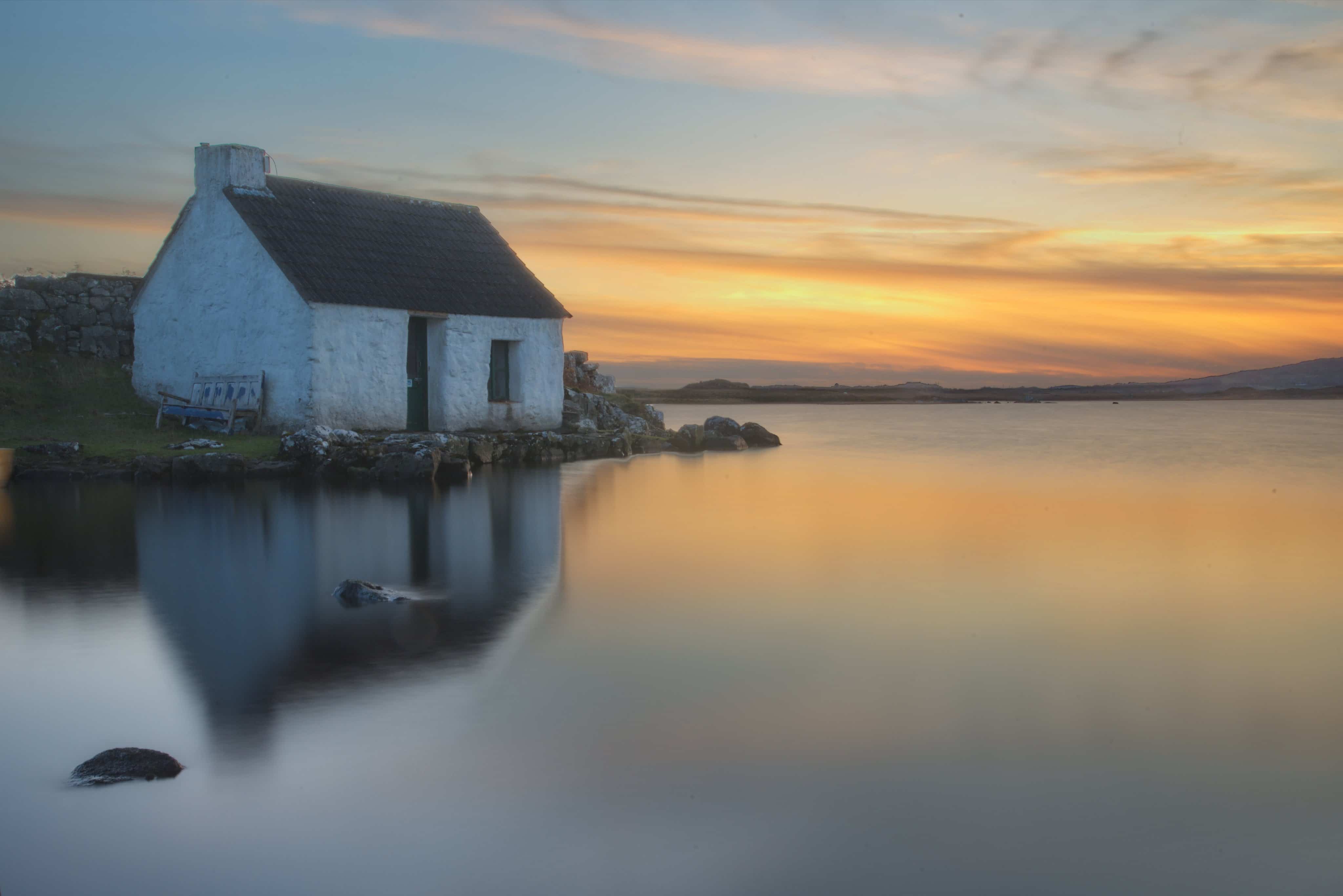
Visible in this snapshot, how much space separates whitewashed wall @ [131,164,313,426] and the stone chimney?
117 millimetres

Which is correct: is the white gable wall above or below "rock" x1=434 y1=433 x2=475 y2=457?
above

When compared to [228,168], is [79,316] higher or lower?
lower

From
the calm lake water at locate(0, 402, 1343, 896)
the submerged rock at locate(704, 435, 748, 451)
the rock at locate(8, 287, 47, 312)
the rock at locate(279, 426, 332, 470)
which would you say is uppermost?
the rock at locate(8, 287, 47, 312)

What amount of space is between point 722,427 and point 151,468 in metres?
16.4

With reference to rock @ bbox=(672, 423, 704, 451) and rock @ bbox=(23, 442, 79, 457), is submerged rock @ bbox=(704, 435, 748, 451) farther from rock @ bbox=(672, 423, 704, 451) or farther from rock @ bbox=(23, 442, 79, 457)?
rock @ bbox=(23, 442, 79, 457)

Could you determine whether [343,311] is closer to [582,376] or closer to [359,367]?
[359,367]

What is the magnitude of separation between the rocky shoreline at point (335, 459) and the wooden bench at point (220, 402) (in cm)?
197

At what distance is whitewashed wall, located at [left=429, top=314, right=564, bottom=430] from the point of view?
23234 millimetres

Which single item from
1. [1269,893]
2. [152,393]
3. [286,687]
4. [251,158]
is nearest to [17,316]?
[152,393]

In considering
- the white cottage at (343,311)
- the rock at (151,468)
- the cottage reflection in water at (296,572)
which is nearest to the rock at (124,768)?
the cottage reflection in water at (296,572)

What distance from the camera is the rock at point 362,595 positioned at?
8.88m

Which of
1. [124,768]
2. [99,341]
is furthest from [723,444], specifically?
[124,768]

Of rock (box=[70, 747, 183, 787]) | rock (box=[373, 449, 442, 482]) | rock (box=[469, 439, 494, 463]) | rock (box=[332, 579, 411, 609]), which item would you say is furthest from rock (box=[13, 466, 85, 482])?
rock (box=[70, 747, 183, 787])

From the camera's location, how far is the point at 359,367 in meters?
21.6
